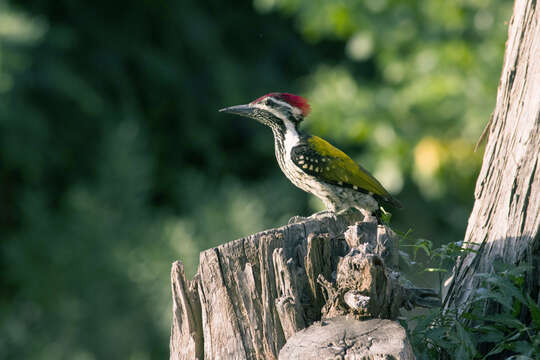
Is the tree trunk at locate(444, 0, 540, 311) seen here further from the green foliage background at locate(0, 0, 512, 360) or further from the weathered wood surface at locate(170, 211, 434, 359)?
the green foliage background at locate(0, 0, 512, 360)

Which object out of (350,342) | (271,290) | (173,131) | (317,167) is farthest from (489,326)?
(173,131)

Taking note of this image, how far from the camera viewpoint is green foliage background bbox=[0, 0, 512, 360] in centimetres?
951

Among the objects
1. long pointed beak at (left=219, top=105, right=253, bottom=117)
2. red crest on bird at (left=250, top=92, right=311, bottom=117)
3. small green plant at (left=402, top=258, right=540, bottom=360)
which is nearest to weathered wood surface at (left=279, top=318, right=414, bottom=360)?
small green plant at (left=402, top=258, right=540, bottom=360)

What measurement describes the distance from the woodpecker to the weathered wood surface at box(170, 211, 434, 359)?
162cm

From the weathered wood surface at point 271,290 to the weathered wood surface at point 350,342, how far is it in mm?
68

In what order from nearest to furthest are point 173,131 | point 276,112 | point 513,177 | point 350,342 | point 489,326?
point 350,342
point 489,326
point 513,177
point 276,112
point 173,131

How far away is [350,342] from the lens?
2633 millimetres

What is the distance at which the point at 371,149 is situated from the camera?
9.95 m

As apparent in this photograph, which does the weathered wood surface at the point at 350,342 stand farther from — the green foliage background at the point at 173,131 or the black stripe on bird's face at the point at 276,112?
the green foliage background at the point at 173,131

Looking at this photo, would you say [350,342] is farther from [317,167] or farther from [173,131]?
[173,131]

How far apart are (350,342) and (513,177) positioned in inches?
46.4

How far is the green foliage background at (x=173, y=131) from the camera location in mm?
9508

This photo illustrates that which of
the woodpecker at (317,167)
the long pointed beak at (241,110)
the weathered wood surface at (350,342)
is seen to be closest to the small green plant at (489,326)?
the weathered wood surface at (350,342)

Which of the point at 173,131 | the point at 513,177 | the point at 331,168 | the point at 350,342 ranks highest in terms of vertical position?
the point at 173,131
